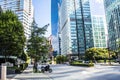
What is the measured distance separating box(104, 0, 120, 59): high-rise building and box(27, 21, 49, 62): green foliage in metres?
106

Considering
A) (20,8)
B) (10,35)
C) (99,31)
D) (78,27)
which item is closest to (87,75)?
(10,35)

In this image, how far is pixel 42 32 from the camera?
114ft

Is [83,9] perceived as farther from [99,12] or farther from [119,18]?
[119,18]

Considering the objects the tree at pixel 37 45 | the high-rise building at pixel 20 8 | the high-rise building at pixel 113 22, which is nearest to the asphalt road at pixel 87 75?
the tree at pixel 37 45

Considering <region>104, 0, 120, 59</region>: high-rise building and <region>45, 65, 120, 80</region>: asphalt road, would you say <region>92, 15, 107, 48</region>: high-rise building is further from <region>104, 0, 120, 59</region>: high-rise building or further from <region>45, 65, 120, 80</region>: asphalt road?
<region>45, 65, 120, 80</region>: asphalt road

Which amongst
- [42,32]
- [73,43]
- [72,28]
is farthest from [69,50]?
[42,32]

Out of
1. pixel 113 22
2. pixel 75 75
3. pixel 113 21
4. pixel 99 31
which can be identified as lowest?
pixel 75 75

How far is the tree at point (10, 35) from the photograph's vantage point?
32656mm

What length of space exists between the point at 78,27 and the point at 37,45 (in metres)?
131

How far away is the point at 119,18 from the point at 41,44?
112261mm

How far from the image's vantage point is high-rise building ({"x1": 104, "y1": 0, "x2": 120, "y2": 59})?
13688 cm

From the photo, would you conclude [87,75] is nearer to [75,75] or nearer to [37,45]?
[75,75]

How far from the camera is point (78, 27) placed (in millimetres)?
163125

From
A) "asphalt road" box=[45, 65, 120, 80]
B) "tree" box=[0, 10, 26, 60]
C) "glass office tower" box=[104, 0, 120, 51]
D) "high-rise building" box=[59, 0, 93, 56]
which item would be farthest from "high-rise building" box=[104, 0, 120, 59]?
"tree" box=[0, 10, 26, 60]
